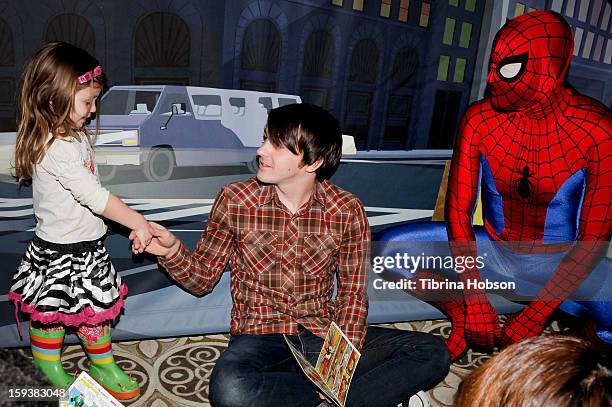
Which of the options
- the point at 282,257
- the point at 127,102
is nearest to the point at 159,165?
the point at 127,102

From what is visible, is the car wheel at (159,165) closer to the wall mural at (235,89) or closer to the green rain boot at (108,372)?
the wall mural at (235,89)

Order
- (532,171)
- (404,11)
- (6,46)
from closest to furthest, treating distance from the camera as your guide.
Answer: (6,46) → (532,171) → (404,11)

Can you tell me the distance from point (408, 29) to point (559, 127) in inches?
29.2

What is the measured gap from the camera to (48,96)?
A: 1.67 meters

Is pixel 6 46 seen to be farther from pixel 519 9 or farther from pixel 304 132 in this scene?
pixel 519 9

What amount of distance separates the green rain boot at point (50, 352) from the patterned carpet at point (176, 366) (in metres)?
0.09

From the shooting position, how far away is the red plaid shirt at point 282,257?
6.21 feet

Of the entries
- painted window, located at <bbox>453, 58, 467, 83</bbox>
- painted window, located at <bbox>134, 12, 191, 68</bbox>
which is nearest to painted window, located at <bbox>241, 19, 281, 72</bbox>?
painted window, located at <bbox>134, 12, 191, 68</bbox>

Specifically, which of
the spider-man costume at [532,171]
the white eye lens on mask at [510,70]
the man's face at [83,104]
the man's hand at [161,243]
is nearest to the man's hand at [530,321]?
the spider-man costume at [532,171]

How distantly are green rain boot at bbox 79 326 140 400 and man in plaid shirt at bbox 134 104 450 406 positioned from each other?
15.9 inches

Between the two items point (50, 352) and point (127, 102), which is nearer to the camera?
point (50, 352)

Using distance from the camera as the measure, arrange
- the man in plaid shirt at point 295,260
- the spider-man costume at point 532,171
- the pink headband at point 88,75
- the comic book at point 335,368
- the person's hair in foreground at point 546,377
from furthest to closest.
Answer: the spider-man costume at point 532,171 → the man in plaid shirt at point 295,260 → the pink headband at point 88,75 → the comic book at point 335,368 → the person's hair in foreground at point 546,377

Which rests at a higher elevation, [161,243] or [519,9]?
[519,9]

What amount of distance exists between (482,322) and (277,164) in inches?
44.1
